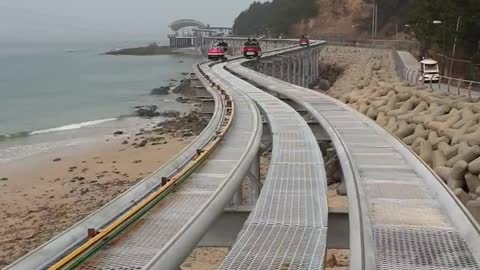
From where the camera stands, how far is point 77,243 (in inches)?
293

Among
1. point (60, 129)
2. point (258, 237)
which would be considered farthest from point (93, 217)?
point (60, 129)

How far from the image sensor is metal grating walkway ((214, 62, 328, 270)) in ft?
23.3

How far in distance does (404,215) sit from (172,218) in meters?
3.49

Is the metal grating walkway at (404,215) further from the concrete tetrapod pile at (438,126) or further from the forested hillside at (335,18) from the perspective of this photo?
the forested hillside at (335,18)

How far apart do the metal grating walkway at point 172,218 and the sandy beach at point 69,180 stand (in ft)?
27.9

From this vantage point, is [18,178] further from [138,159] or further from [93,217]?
[93,217]

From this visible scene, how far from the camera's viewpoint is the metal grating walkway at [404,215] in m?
7.03

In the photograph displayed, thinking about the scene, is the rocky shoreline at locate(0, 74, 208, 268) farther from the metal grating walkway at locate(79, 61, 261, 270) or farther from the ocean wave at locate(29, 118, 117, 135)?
the metal grating walkway at locate(79, 61, 261, 270)

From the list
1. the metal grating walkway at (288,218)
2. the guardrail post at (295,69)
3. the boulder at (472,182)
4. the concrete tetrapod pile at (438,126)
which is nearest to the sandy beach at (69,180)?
the metal grating walkway at (288,218)

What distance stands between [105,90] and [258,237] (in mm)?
80012

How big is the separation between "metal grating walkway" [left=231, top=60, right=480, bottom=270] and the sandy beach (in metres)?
11.4

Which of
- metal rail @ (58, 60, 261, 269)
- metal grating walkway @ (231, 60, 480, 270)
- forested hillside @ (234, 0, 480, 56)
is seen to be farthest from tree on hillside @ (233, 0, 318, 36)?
metal rail @ (58, 60, 261, 269)

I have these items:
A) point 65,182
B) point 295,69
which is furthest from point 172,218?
point 295,69

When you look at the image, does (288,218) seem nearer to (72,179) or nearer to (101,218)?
(101,218)
